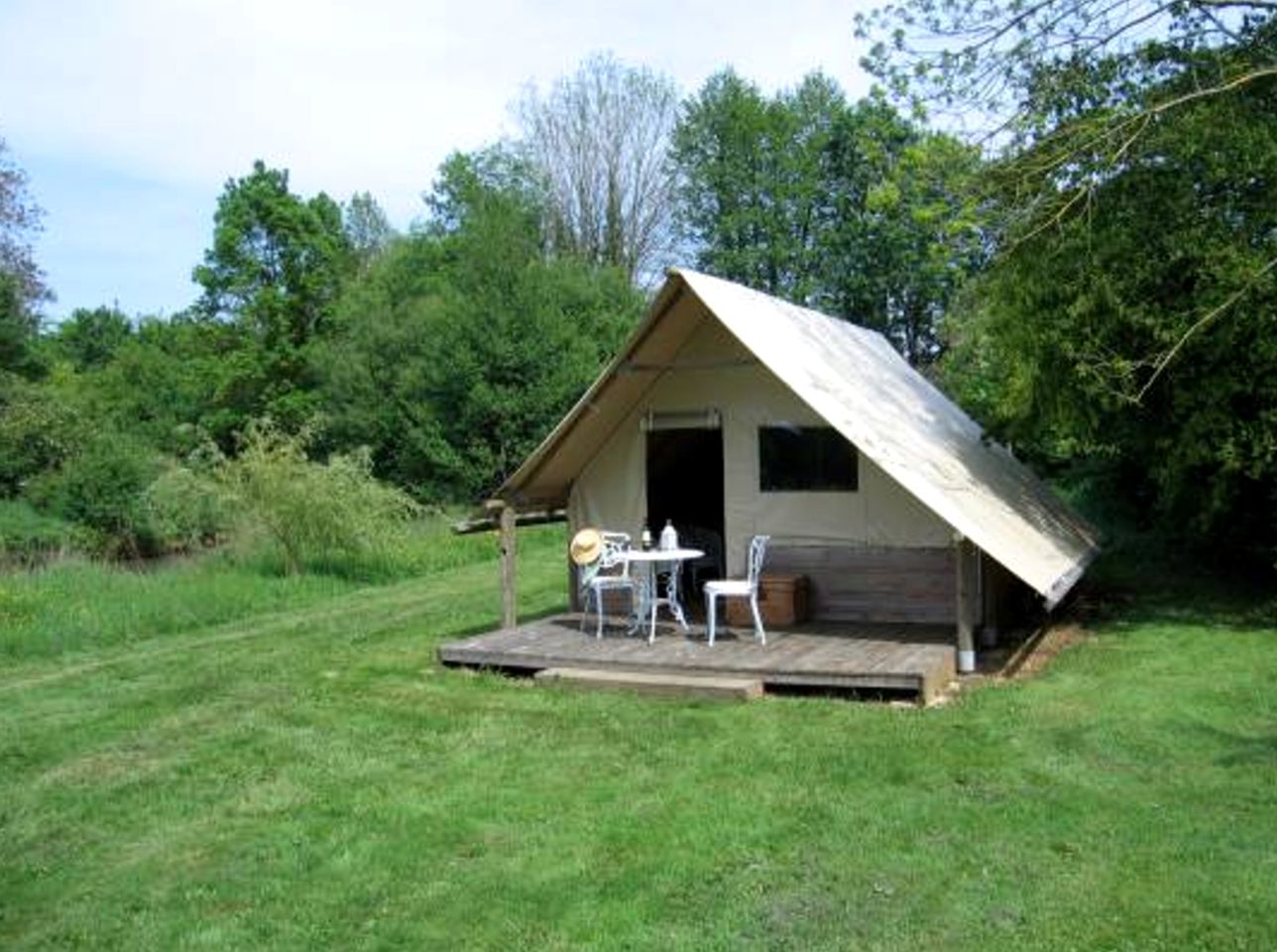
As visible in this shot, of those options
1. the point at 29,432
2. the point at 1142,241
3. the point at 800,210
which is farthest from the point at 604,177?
the point at 1142,241

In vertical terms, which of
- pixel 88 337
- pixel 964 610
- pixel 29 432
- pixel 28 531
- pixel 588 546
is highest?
pixel 88 337

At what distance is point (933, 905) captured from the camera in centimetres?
455

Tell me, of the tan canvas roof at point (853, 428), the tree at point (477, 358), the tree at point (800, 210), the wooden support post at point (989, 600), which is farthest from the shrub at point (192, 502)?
the tree at point (800, 210)

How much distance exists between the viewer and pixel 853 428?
903 cm

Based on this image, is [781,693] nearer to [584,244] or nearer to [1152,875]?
[1152,875]

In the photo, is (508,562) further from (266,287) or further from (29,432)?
Answer: (266,287)

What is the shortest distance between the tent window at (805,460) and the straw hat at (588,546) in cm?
163

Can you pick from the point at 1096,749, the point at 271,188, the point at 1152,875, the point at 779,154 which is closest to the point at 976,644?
the point at 1096,749

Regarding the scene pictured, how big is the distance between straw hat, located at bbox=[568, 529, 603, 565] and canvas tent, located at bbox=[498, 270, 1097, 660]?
0.96m

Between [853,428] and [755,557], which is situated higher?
[853,428]

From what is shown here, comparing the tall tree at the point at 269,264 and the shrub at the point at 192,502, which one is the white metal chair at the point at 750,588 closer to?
the shrub at the point at 192,502

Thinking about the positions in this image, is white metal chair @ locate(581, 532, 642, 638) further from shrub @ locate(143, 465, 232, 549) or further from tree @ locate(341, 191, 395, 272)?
tree @ locate(341, 191, 395, 272)

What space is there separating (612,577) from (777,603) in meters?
1.42

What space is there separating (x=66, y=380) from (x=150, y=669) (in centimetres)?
3730
